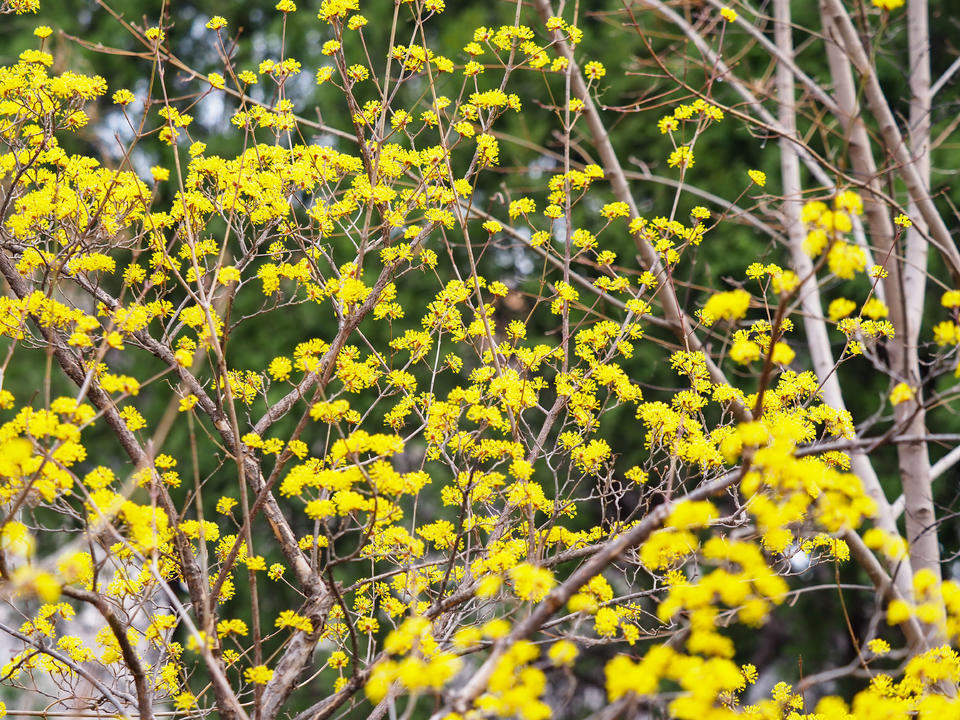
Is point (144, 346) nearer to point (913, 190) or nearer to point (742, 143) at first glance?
point (913, 190)

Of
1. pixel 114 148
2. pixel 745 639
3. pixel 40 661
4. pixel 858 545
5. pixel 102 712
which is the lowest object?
pixel 745 639

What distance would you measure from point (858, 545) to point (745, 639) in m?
2.21

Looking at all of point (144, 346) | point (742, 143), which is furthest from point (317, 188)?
point (742, 143)

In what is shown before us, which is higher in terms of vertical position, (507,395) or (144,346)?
(144,346)

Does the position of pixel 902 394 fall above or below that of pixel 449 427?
below

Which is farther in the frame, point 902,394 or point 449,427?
point 449,427

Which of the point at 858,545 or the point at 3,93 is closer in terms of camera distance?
the point at 3,93

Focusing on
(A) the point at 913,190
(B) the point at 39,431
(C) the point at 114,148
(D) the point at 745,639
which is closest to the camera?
(B) the point at 39,431

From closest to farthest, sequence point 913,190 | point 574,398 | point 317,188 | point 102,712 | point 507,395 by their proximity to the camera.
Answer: point 507,395, point 102,712, point 574,398, point 317,188, point 913,190

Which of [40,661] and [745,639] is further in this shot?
[745,639]

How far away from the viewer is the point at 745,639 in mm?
5277

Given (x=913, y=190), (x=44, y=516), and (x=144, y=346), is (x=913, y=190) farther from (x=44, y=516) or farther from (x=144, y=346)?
(x=44, y=516)

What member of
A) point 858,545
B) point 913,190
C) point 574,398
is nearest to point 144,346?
point 574,398

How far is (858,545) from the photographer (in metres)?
3.34
